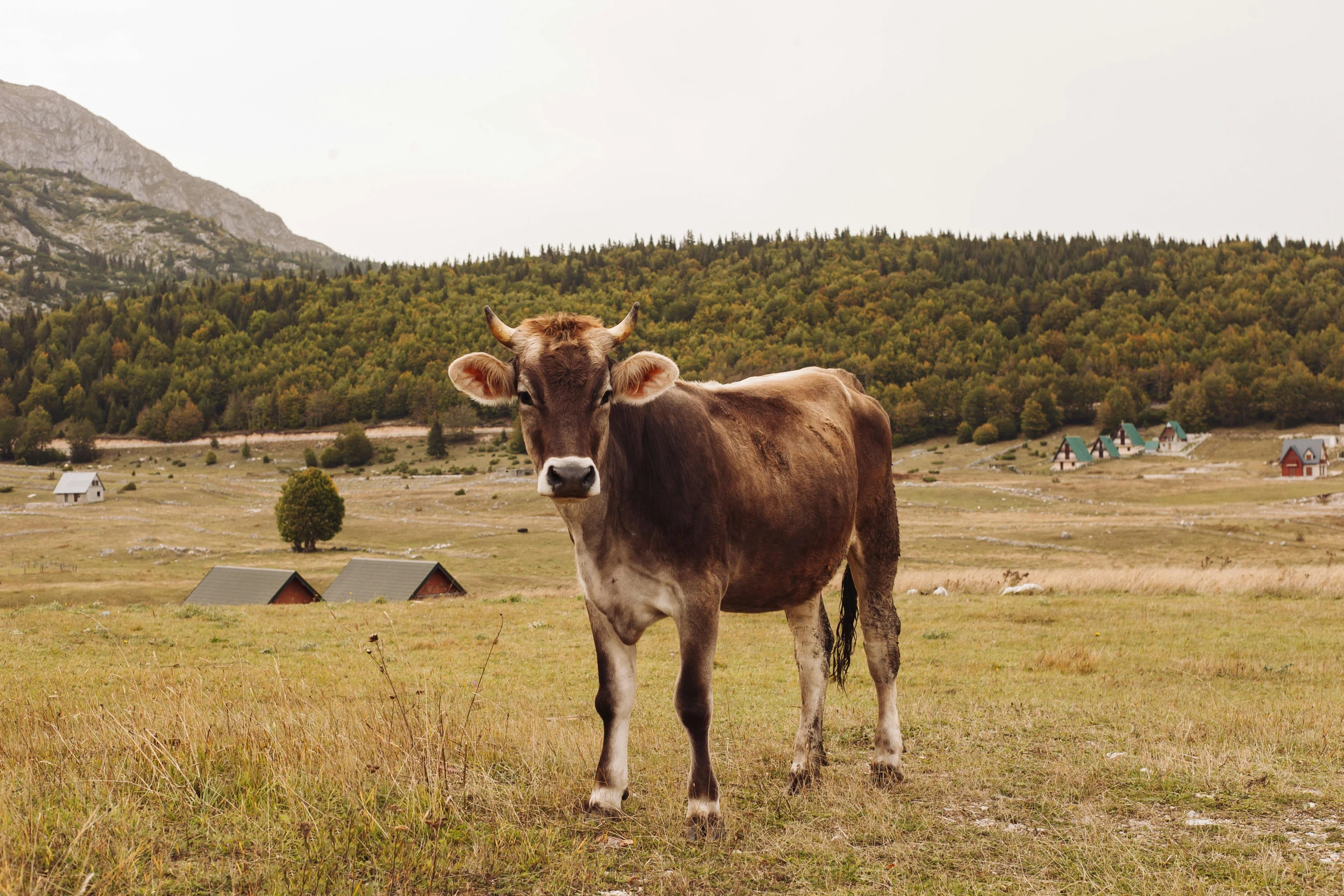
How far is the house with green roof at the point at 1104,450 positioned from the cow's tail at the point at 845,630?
114 m

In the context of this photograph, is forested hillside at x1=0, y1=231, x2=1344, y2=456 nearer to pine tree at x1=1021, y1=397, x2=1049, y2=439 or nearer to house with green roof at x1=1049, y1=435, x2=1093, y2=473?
pine tree at x1=1021, y1=397, x2=1049, y2=439

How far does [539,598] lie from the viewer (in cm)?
3002

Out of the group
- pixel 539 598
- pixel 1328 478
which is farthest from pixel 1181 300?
pixel 539 598

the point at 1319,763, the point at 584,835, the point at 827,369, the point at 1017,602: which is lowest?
the point at 1017,602

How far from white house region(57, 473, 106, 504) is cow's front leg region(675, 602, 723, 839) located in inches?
4189

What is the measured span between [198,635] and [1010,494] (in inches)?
3012

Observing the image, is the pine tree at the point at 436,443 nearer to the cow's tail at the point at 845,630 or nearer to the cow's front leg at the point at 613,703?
the cow's tail at the point at 845,630

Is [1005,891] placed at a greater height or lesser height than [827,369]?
lesser

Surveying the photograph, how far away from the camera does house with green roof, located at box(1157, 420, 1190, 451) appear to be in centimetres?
11831

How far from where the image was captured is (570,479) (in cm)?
487

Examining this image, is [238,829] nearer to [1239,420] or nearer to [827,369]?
[827,369]

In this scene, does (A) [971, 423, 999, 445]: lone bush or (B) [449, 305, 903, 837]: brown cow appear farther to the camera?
(A) [971, 423, 999, 445]: lone bush

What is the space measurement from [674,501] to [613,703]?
147 cm

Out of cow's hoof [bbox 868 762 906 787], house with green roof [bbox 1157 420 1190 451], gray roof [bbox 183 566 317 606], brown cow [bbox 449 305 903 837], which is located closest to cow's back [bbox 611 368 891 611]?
brown cow [bbox 449 305 903 837]
